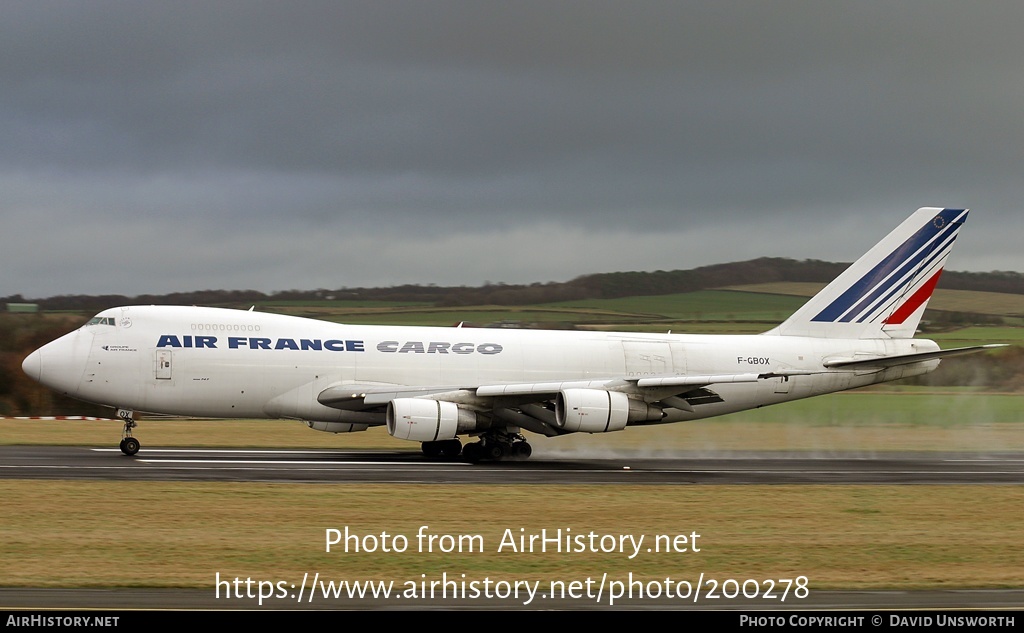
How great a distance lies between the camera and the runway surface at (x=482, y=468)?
80.8 ft

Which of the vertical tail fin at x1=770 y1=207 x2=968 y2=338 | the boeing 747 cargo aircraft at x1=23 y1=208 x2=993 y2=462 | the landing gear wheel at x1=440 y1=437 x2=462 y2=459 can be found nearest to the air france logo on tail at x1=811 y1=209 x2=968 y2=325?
the vertical tail fin at x1=770 y1=207 x2=968 y2=338

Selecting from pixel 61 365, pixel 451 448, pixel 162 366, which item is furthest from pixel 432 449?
pixel 61 365

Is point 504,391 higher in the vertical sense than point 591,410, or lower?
higher

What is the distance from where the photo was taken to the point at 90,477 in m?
23.0

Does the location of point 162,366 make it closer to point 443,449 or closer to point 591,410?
point 443,449

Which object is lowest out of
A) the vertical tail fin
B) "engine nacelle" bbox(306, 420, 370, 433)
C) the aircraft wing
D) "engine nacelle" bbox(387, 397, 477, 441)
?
"engine nacelle" bbox(306, 420, 370, 433)

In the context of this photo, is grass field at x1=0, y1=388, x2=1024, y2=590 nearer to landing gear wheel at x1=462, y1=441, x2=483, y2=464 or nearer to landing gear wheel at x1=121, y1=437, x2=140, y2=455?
landing gear wheel at x1=121, y1=437, x2=140, y2=455

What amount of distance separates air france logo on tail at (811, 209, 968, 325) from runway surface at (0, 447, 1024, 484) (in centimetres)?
467

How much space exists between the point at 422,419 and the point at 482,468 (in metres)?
1.93

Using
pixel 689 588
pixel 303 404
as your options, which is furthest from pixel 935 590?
pixel 303 404

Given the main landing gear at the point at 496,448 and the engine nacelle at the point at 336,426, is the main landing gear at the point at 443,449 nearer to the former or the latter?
the main landing gear at the point at 496,448

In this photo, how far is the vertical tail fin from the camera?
36.7 metres

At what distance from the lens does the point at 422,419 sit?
28750 millimetres

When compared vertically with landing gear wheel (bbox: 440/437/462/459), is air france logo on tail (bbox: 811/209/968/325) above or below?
above
